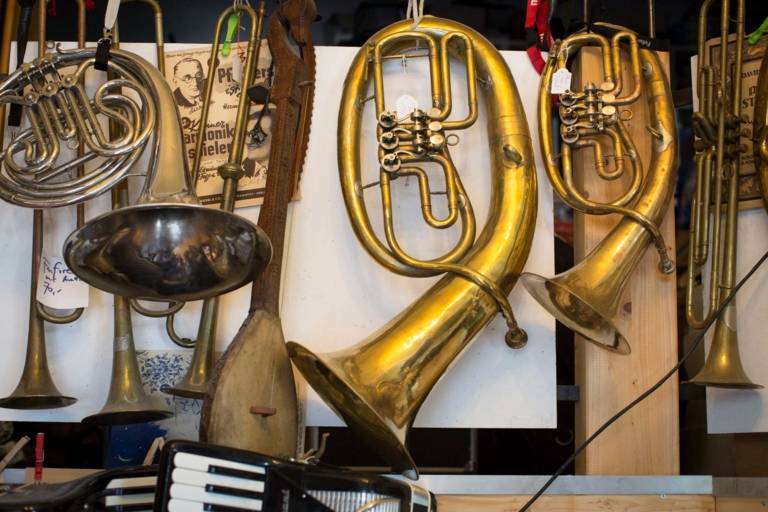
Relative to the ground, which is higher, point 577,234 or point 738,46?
point 738,46

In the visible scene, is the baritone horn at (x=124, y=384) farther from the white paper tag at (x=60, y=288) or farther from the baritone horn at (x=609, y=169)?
the baritone horn at (x=609, y=169)

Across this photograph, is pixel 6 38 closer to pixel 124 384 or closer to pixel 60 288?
pixel 60 288

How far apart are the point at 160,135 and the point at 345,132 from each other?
1.15ft

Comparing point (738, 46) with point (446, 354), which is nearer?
point (446, 354)

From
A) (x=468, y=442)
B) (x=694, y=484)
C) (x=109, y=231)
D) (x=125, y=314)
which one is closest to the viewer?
(x=109, y=231)

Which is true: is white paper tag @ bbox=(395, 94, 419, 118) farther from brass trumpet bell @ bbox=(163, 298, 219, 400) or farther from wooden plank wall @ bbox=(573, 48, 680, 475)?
brass trumpet bell @ bbox=(163, 298, 219, 400)

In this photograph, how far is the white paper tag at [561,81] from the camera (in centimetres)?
195

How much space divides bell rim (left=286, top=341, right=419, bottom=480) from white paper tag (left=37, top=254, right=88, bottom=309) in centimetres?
47

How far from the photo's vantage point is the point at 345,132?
6.35 feet

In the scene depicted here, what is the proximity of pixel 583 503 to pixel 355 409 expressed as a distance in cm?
43

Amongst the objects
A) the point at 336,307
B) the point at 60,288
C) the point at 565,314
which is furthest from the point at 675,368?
the point at 60,288

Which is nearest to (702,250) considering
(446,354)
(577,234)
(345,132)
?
(577,234)

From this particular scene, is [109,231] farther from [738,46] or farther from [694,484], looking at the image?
[738,46]

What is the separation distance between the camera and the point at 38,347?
6.28 feet
